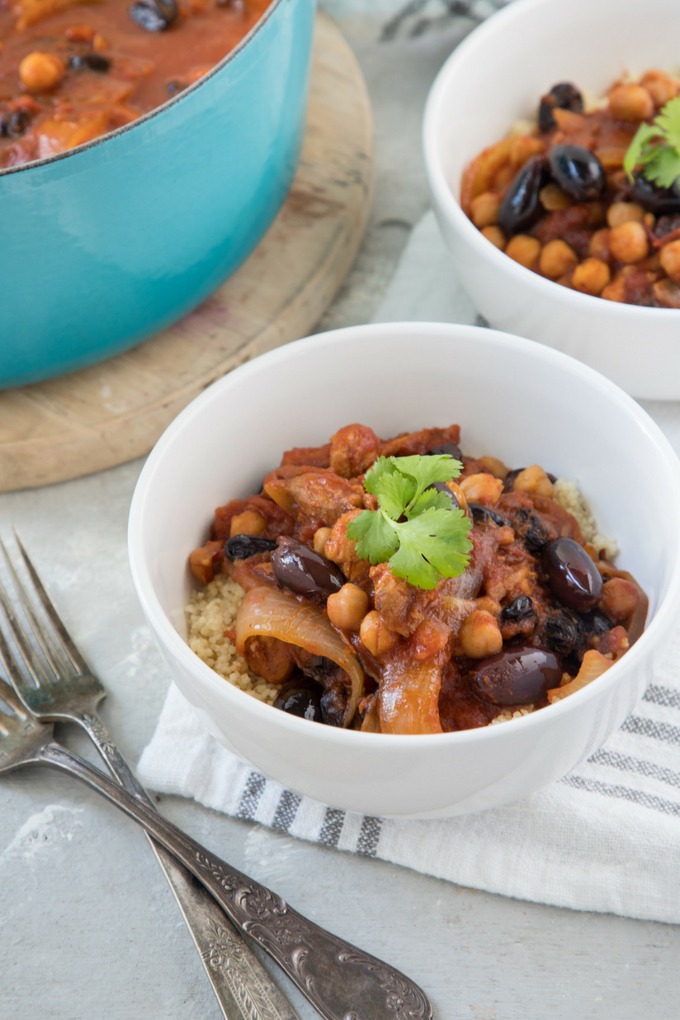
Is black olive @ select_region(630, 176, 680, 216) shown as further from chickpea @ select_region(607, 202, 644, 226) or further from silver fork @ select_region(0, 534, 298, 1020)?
silver fork @ select_region(0, 534, 298, 1020)

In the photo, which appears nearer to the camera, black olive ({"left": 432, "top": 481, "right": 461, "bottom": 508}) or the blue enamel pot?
black olive ({"left": 432, "top": 481, "right": 461, "bottom": 508})

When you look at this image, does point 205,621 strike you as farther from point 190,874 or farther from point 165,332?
point 165,332

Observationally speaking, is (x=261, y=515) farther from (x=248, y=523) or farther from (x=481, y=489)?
(x=481, y=489)

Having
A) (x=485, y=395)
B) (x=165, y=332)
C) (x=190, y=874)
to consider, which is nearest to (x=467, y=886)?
(x=190, y=874)

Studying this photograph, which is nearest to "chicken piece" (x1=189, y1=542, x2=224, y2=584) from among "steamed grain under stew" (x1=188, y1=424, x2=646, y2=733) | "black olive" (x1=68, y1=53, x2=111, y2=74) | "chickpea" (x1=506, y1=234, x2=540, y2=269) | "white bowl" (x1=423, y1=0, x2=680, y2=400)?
"steamed grain under stew" (x1=188, y1=424, x2=646, y2=733)

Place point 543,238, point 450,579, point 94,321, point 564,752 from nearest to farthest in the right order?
point 564,752, point 450,579, point 94,321, point 543,238

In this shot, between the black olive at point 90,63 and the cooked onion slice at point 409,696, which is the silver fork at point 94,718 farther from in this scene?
the black olive at point 90,63

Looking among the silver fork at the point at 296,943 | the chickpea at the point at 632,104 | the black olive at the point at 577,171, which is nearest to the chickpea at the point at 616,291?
the black olive at the point at 577,171

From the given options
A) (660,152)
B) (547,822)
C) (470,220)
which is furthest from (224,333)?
(547,822)
